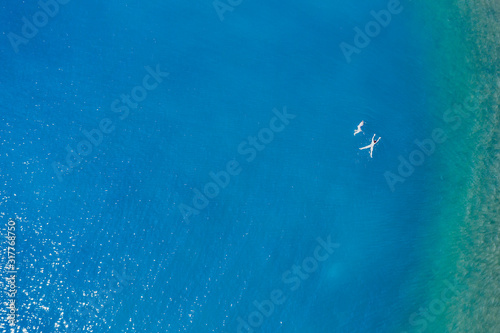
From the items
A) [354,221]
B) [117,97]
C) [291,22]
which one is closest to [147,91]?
[117,97]

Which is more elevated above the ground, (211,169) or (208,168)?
(208,168)

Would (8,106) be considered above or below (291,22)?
above

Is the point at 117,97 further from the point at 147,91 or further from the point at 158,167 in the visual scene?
the point at 158,167

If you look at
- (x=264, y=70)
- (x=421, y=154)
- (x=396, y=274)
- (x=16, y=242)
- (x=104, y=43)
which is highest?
(x=104, y=43)
